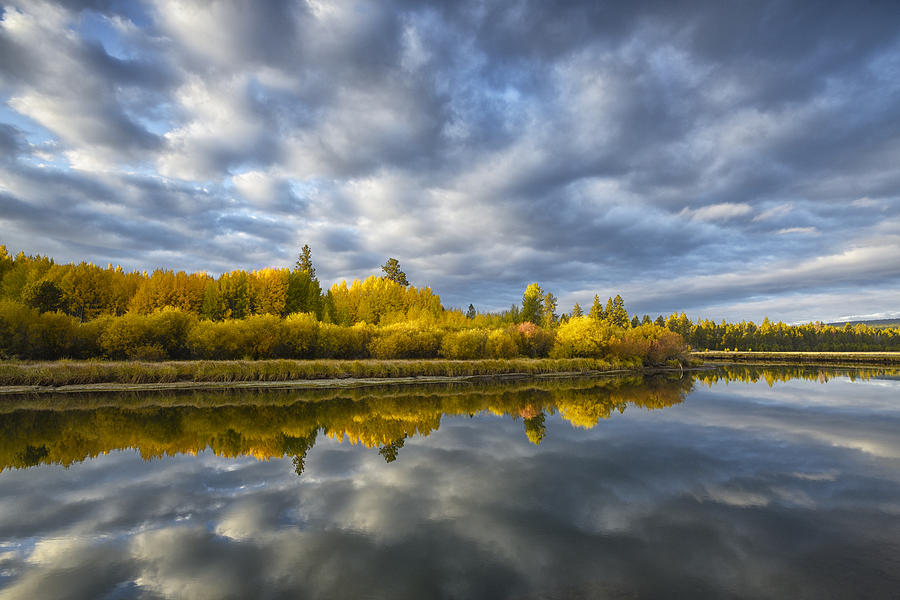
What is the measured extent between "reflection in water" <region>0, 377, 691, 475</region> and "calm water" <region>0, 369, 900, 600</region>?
0.52 ft

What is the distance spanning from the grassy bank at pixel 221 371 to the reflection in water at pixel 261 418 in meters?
3.37

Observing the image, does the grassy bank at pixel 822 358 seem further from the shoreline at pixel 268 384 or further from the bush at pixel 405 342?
the shoreline at pixel 268 384

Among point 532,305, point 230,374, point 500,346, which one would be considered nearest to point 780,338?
point 532,305

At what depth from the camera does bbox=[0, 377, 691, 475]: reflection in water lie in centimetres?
1307

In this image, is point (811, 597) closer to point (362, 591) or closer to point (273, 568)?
point (362, 591)

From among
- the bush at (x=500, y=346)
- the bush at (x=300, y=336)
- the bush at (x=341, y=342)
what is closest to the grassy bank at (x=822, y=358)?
the bush at (x=500, y=346)

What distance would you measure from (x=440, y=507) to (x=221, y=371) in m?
24.5

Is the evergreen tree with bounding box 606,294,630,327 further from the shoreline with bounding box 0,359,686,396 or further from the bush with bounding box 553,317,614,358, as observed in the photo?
the shoreline with bounding box 0,359,686,396

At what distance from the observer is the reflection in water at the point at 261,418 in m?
13.1

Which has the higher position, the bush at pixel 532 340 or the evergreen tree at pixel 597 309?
the evergreen tree at pixel 597 309

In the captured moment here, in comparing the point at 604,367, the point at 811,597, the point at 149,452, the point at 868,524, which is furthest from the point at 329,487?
the point at 604,367

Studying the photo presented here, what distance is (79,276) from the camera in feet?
151

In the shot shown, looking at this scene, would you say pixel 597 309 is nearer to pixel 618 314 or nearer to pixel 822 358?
pixel 618 314

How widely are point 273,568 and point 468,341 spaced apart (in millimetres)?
38742
